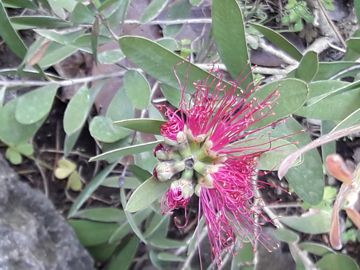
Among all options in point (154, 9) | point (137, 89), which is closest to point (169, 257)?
point (137, 89)

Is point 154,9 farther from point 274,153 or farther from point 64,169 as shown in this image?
point 64,169

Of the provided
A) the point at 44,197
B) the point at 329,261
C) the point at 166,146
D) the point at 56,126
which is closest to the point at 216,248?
the point at 166,146

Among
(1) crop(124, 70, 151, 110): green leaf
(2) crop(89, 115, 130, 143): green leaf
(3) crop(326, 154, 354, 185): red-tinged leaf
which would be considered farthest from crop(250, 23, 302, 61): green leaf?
(3) crop(326, 154, 354, 185): red-tinged leaf

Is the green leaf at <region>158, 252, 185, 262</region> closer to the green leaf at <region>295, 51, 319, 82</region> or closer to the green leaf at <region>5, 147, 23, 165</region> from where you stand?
the green leaf at <region>5, 147, 23, 165</region>

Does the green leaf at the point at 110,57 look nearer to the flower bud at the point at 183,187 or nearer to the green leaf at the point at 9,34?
the green leaf at the point at 9,34

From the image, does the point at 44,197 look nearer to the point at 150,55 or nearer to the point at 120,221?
the point at 120,221
